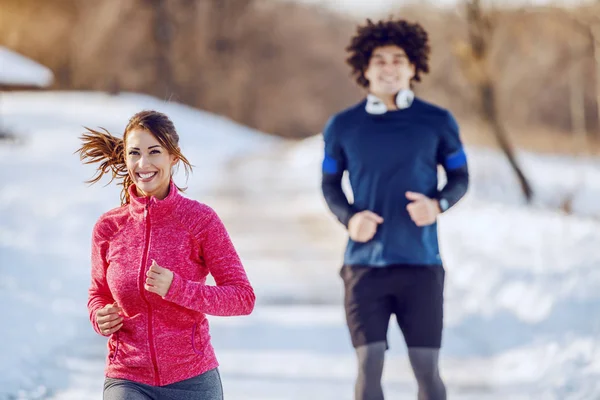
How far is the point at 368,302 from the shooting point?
3836 millimetres

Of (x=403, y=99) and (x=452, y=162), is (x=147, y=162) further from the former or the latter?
(x=452, y=162)

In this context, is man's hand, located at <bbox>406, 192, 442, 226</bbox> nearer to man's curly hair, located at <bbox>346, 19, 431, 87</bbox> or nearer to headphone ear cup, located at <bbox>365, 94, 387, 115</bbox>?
headphone ear cup, located at <bbox>365, 94, 387, 115</bbox>

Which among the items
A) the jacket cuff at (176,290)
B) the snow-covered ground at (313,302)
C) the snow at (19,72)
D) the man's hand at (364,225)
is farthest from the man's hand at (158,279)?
the snow at (19,72)

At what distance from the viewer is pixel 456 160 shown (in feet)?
13.1

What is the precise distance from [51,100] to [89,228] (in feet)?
91.4

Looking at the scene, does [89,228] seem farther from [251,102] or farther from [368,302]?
[251,102]

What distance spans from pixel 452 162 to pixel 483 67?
11.1 meters

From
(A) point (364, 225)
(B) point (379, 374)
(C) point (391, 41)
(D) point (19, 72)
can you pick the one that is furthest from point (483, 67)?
(D) point (19, 72)

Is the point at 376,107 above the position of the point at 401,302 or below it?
above

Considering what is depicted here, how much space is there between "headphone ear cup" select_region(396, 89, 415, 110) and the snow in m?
17.9

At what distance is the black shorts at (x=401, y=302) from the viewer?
3.79m

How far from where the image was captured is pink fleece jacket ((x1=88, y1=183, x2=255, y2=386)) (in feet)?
9.17

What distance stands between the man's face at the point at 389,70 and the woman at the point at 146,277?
1.45 m

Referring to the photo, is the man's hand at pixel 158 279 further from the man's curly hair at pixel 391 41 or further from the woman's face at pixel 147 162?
the man's curly hair at pixel 391 41
